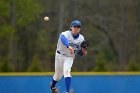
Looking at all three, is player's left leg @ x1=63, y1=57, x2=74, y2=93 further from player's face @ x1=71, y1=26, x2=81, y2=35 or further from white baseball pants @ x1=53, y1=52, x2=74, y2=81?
player's face @ x1=71, y1=26, x2=81, y2=35

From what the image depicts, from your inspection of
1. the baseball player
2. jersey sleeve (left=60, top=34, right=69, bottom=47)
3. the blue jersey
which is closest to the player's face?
the baseball player

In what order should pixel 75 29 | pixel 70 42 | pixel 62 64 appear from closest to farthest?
pixel 75 29 < pixel 70 42 < pixel 62 64

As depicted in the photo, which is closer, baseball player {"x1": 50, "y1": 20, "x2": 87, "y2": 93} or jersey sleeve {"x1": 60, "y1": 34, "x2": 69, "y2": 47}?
jersey sleeve {"x1": 60, "y1": 34, "x2": 69, "y2": 47}

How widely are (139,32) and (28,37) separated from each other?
7.36 meters

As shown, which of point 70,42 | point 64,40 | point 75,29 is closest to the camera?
point 64,40

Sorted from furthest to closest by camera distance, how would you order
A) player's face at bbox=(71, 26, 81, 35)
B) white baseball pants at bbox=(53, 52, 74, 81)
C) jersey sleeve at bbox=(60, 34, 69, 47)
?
white baseball pants at bbox=(53, 52, 74, 81) → player's face at bbox=(71, 26, 81, 35) → jersey sleeve at bbox=(60, 34, 69, 47)

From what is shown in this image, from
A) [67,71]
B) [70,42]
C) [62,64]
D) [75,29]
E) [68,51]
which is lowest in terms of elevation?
[67,71]

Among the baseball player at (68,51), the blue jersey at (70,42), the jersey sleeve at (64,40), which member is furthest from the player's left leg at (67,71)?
the jersey sleeve at (64,40)

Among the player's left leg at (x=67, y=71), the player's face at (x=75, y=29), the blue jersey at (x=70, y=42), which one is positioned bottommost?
the player's left leg at (x=67, y=71)

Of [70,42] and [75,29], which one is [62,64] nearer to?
Result: [70,42]

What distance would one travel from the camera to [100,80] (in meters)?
10.1

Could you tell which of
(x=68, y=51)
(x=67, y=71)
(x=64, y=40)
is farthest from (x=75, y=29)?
(x=67, y=71)

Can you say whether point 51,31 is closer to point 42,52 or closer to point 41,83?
point 42,52

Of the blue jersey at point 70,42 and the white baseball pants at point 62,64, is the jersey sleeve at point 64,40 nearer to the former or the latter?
the blue jersey at point 70,42
